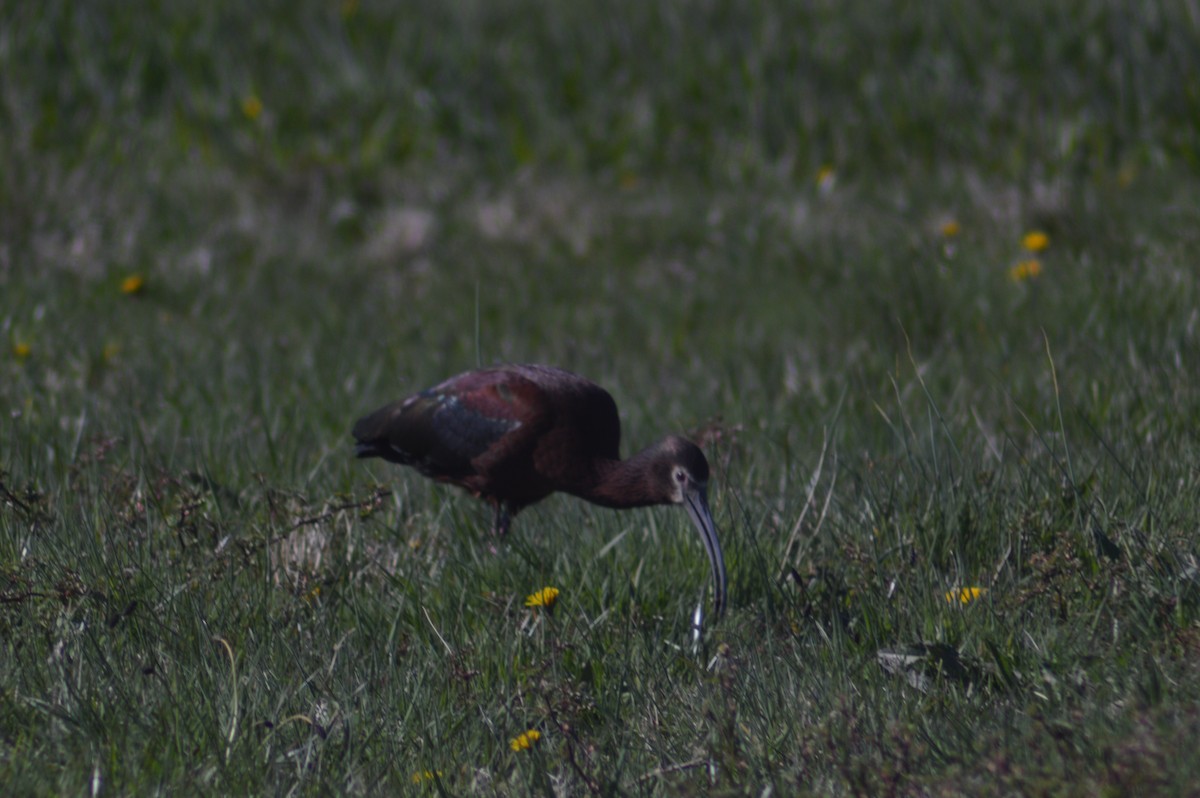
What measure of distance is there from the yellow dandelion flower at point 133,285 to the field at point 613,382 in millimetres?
20

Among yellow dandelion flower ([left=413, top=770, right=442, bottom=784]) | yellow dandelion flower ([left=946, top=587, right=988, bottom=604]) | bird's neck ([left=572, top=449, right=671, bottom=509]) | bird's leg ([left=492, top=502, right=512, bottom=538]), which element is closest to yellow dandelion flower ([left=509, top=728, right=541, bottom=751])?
yellow dandelion flower ([left=413, top=770, right=442, bottom=784])

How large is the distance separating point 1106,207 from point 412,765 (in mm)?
5277

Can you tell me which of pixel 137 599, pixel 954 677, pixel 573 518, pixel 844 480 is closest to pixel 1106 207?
pixel 844 480

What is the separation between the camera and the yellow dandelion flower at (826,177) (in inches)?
334

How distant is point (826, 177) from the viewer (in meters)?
8.56

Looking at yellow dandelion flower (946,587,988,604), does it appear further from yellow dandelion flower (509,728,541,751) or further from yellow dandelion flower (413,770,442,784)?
yellow dandelion flower (413,770,442,784)

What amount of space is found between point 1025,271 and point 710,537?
3166mm

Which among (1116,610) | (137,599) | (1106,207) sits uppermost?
(137,599)

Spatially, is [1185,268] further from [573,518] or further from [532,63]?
[532,63]

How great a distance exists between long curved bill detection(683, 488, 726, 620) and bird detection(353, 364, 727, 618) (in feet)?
1.36

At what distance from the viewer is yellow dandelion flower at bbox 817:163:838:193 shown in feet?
27.8

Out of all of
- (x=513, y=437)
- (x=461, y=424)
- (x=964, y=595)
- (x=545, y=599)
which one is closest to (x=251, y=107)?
(x=461, y=424)

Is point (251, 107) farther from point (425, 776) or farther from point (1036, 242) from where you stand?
point (425, 776)

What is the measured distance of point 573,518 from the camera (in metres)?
4.44
